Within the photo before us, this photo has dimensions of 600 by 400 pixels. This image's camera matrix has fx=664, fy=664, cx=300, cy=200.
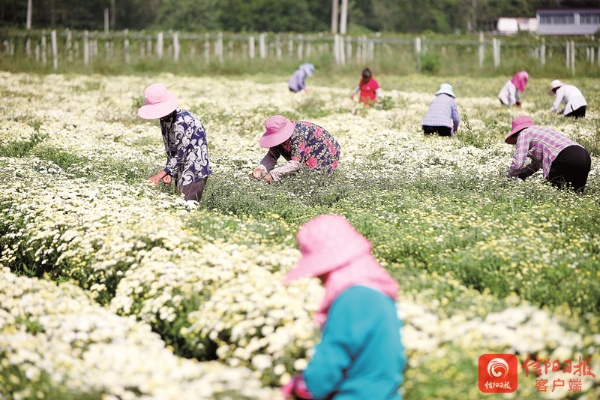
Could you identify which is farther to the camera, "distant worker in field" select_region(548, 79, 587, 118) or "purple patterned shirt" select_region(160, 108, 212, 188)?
"distant worker in field" select_region(548, 79, 587, 118)

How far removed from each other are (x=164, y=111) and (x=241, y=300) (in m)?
3.87

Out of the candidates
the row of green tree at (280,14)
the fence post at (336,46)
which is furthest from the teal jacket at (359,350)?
the row of green tree at (280,14)

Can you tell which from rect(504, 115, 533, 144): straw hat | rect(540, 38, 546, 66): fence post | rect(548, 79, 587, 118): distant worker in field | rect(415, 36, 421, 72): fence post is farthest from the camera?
rect(540, 38, 546, 66): fence post

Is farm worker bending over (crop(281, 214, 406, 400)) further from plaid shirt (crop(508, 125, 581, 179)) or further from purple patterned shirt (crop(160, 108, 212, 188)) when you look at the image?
plaid shirt (crop(508, 125, 581, 179))

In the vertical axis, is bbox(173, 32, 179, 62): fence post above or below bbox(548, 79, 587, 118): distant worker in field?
above

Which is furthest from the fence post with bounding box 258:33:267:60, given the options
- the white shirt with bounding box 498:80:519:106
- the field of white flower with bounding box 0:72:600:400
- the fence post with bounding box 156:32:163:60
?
the field of white flower with bounding box 0:72:600:400

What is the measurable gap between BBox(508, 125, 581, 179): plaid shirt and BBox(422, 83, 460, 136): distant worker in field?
4.12 meters

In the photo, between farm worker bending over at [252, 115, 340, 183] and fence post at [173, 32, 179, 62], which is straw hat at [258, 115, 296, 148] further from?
fence post at [173, 32, 179, 62]

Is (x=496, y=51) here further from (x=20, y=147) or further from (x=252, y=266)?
(x=252, y=266)

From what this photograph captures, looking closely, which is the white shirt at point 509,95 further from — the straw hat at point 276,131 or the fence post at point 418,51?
the fence post at point 418,51

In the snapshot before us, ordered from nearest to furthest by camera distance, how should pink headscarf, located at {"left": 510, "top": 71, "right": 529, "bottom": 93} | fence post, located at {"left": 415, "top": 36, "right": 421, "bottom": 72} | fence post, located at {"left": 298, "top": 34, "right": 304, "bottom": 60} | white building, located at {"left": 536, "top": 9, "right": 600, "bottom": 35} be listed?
pink headscarf, located at {"left": 510, "top": 71, "right": 529, "bottom": 93}
fence post, located at {"left": 415, "top": 36, "right": 421, "bottom": 72}
fence post, located at {"left": 298, "top": 34, "right": 304, "bottom": 60}
white building, located at {"left": 536, "top": 9, "right": 600, "bottom": 35}

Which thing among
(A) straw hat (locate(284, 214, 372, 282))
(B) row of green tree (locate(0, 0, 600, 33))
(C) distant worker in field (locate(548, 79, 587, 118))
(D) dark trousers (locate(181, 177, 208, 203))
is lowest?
(D) dark trousers (locate(181, 177, 208, 203))

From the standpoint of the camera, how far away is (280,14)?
85188 mm

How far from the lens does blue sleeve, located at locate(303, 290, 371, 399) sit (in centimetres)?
340
